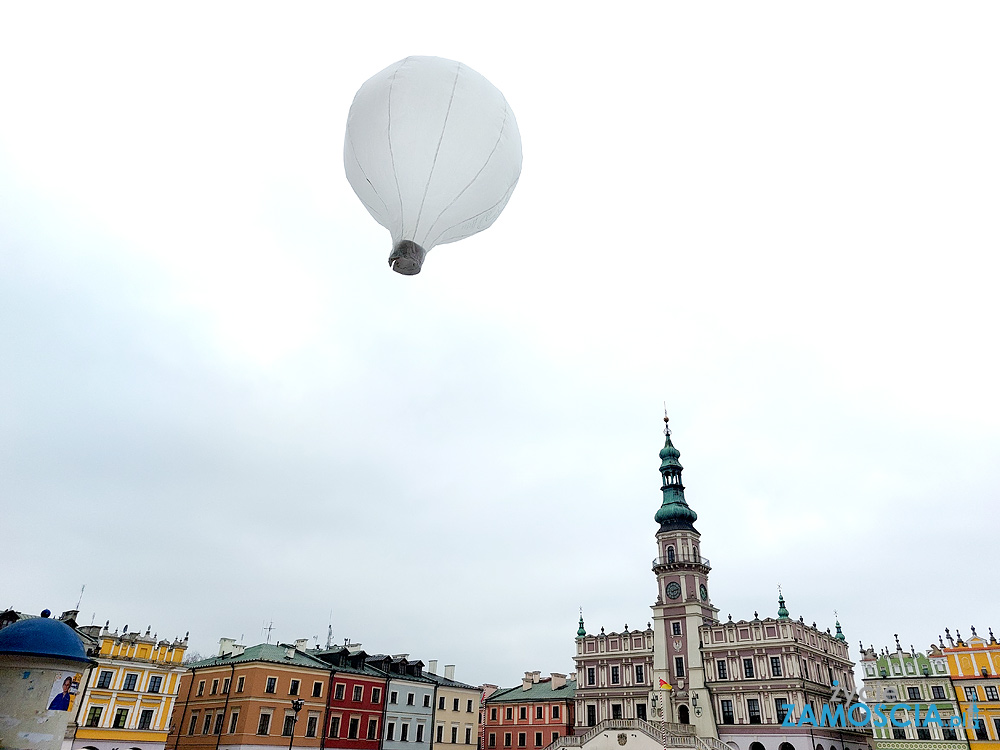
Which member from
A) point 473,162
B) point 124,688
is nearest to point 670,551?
point 124,688

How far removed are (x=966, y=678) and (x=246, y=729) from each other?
162 feet

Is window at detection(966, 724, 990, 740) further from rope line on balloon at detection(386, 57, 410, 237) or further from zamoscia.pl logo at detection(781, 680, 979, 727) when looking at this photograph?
rope line on balloon at detection(386, 57, 410, 237)

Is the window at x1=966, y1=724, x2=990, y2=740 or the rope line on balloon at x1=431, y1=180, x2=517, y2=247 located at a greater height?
the rope line on balloon at x1=431, y1=180, x2=517, y2=247

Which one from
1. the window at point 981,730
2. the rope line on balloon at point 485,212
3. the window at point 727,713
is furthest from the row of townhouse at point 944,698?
the rope line on balloon at point 485,212

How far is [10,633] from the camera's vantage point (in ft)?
31.4

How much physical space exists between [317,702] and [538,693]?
20.9 meters

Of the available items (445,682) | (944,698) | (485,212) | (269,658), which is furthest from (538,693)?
(485,212)

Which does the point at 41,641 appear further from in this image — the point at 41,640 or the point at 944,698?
the point at 944,698

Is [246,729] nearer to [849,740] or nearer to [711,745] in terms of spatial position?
[711,745]

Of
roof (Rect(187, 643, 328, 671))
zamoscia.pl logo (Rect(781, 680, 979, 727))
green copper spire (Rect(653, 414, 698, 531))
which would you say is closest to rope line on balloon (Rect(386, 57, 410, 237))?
roof (Rect(187, 643, 328, 671))

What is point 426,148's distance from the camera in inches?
367

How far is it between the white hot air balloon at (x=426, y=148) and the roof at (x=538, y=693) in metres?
54.7

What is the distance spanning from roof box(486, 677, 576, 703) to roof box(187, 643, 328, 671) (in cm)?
1812

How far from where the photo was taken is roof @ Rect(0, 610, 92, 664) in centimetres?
937
